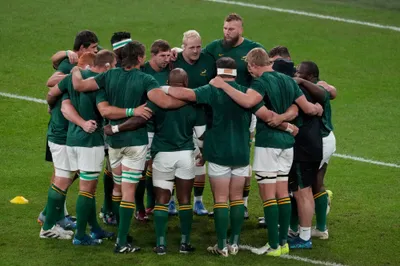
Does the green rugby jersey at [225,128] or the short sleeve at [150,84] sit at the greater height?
the short sleeve at [150,84]

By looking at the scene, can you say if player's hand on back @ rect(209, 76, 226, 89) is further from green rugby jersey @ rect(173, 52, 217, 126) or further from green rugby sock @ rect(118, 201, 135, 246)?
green rugby jersey @ rect(173, 52, 217, 126)

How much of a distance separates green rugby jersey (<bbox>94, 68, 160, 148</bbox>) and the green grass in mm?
1246

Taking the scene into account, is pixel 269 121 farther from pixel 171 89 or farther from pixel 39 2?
pixel 39 2

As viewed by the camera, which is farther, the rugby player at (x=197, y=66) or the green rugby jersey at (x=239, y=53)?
the green rugby jersey at (x=239, y=53)

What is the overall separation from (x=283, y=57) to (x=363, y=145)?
4.28 meters

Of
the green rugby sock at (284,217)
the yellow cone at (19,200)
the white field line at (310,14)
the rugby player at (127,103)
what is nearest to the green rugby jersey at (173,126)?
the rugby player at (127,103)

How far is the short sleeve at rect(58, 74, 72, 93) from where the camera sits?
11211mm

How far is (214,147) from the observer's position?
10938 millimetres

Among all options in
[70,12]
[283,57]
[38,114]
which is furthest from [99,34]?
[283,57]

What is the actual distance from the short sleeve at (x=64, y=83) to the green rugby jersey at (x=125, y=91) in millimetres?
430

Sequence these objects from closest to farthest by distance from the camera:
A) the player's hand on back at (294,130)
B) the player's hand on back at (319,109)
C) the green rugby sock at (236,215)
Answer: the green rugby sock at (236,215), the player's hand on back at (294,130), the player's hand on back at (319,109)

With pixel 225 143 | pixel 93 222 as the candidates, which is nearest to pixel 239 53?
pixel 225 143

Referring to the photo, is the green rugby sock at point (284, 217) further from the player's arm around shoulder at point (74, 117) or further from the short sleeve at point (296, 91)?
the player's arm around shoulder at point (74, 117)

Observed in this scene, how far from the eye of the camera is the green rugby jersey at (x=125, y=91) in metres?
10.8
